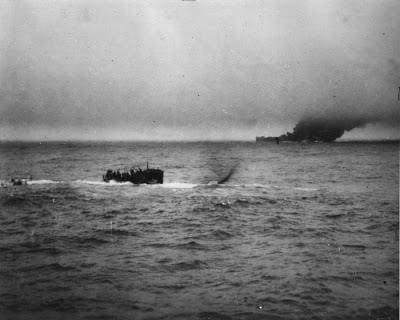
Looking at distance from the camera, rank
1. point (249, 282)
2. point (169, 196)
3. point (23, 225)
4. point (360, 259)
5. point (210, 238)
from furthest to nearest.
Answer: point (169, 196) < point (23, 225) < point (210, 238) < point (360, 259) < point (249, 282)

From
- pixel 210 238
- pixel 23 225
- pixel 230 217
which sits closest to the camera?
pixel 210 238

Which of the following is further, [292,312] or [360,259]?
[360,259]

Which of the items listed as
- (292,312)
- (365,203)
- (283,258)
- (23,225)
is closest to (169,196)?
(23,225)

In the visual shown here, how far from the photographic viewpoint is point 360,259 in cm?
1761

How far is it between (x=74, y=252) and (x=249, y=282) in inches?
355

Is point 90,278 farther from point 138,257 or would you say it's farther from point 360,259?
point 360,259

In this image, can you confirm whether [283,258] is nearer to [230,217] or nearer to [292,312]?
[292,312]

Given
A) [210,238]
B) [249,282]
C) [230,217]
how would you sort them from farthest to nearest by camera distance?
[230,217] < [210,238] < [249,282]

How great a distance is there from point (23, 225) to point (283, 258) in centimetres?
1692

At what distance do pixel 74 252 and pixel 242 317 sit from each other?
10185 mm

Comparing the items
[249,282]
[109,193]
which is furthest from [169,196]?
[249,282]

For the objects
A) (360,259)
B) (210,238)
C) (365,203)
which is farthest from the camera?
(365,203)

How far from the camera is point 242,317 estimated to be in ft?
38.7

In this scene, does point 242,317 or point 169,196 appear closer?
point 242,317
